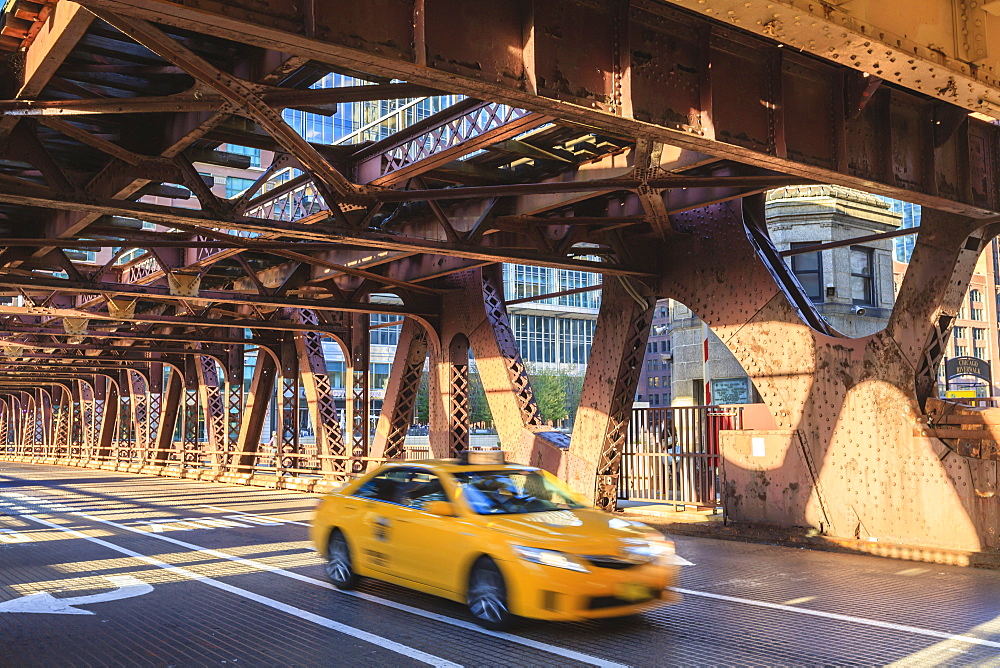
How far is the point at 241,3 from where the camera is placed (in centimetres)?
696

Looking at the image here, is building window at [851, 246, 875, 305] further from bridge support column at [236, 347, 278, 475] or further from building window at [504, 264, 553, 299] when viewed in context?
building window at [504, 264, 553, 299]

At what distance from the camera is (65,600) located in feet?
32.2

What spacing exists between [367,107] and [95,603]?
12.6 m

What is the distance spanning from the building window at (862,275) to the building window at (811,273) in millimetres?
1272

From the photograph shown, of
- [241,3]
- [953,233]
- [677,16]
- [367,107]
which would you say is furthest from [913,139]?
[367,107]

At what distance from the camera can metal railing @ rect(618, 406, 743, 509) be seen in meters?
17.8

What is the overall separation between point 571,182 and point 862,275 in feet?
60.1

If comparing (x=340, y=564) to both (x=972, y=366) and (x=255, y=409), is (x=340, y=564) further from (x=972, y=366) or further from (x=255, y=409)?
(x=972, y=366)

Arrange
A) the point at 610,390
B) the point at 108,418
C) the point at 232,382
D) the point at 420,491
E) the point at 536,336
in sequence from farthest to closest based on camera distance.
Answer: the point at 536,336
the point at 108,418
the point at 232,382
the point at 610,390
the point at 420,491

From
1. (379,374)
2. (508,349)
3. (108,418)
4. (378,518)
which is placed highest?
(379,374)

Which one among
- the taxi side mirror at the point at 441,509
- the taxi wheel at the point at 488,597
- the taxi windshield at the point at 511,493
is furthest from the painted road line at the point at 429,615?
the taxi windshield at the point at 511,493

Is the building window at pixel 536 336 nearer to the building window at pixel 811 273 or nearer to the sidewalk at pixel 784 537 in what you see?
the building window at pixel 811 273

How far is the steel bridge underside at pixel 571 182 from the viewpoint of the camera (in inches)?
336

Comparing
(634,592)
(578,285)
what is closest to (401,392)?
(634,592)
